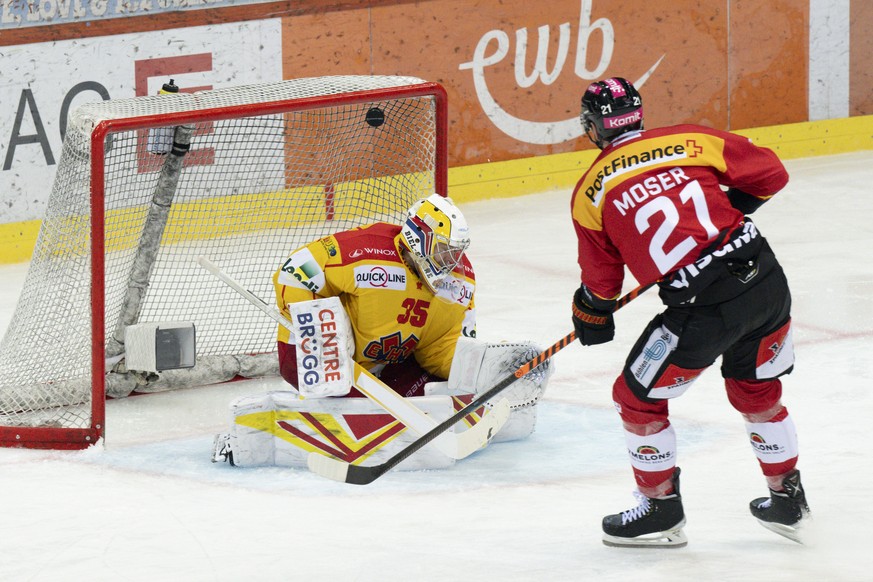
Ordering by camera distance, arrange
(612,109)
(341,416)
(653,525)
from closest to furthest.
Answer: (612,109), (653,525), (341,416)

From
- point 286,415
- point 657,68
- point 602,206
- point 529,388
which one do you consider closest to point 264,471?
point 286,415

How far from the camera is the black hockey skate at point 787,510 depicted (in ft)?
11.6

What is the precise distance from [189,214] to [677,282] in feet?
8.21

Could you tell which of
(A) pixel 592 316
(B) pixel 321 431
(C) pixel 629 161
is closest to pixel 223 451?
(B) pixel 321 431

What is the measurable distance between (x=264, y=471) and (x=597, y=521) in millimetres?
972

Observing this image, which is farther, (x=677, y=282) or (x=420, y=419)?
(x=420, y=419)

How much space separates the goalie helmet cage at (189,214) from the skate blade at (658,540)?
1626 millimetres

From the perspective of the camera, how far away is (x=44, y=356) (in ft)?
15.1

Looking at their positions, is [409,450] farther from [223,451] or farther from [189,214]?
[189,214]

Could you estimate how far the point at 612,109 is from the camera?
3402 millimetres

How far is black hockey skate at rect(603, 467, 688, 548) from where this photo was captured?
11.6ft

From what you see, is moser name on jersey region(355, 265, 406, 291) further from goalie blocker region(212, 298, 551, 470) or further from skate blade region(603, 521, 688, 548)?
skate blade region(603, 521, 688, 548)

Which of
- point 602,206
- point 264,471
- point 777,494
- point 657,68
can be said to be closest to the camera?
point 602,206

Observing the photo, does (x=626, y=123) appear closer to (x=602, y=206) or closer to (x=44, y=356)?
(x=602, y=206)
